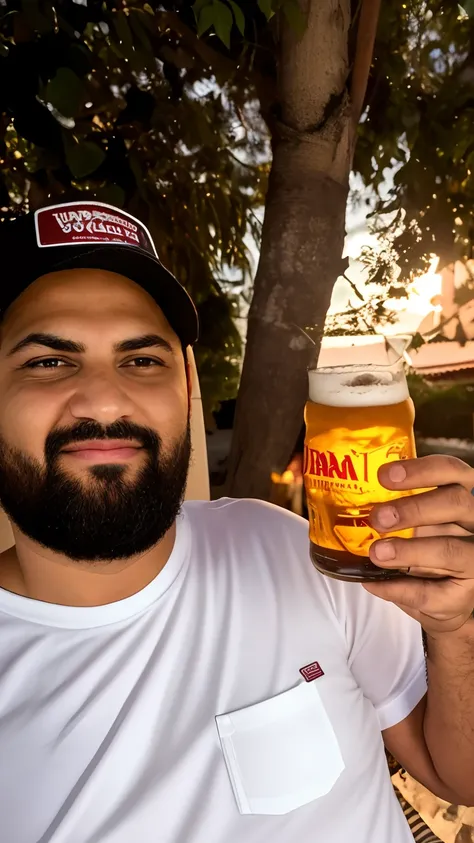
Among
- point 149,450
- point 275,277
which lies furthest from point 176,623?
point 275,277

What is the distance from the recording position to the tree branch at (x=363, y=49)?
195 cm

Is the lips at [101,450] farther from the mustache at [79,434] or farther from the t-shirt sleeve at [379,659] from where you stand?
the t-shirt sleeve at [379,659]

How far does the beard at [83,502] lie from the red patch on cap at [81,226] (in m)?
0.38

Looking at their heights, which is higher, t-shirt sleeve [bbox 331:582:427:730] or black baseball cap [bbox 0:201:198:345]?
black baseball cap [bbox 0:201:198:345]

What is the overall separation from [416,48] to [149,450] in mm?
1983

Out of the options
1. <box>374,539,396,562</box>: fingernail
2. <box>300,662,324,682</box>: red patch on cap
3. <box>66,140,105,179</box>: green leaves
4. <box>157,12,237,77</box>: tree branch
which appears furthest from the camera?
<box>157,12,237,77</box>: tree branch

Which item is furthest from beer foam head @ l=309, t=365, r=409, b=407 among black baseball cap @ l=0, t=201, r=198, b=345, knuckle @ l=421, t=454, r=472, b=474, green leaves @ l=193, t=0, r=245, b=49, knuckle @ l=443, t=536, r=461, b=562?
green leaves @ l=193, t=0, r=245, b=49

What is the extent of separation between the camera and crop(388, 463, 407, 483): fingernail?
0.77 metres

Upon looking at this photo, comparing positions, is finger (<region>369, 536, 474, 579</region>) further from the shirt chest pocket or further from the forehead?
the forehead

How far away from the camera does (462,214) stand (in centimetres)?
225

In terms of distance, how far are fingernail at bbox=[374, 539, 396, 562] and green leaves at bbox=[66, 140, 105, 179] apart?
4.69 ft

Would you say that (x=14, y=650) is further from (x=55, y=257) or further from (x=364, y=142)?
(x=364, y=142)

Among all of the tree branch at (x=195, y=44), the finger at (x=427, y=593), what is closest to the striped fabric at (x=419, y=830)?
the finger at (x=427, y=593)

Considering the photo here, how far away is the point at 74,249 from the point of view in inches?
44.7
